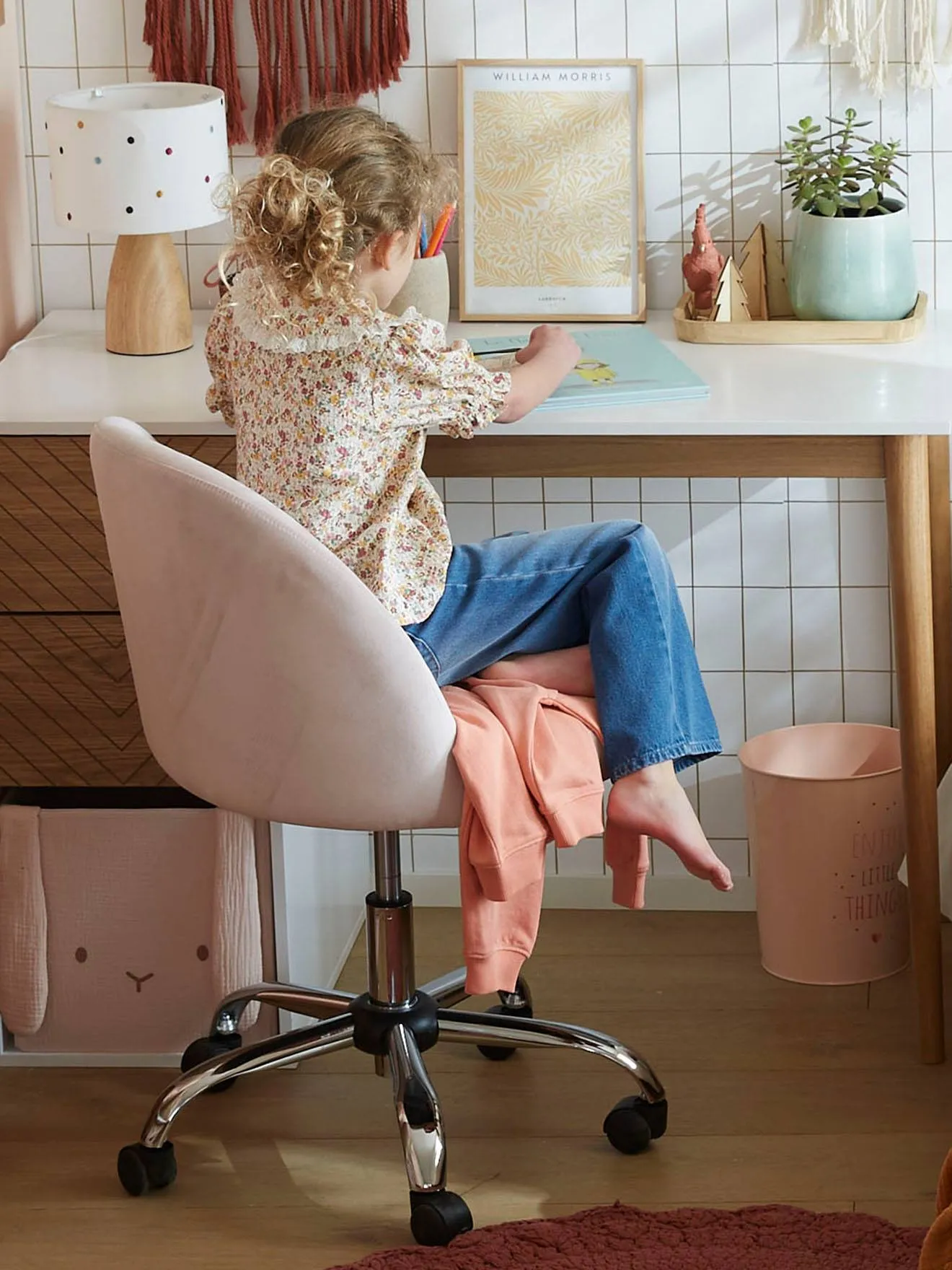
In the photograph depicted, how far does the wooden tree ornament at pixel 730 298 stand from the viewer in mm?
2281

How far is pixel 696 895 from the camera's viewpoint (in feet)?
8.57

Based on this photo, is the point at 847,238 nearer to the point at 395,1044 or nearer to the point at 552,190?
the point at 552,190

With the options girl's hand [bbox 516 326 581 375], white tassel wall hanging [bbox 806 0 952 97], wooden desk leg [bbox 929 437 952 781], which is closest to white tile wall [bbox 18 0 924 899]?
white tassel wall hanging [bbox 806 0 952 97]

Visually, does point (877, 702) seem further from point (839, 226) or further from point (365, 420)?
point (365, 420)

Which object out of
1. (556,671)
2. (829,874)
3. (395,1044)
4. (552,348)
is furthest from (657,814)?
(829,874)

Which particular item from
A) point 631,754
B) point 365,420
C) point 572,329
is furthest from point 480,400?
point 572,329

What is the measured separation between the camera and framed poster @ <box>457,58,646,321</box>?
2.37m

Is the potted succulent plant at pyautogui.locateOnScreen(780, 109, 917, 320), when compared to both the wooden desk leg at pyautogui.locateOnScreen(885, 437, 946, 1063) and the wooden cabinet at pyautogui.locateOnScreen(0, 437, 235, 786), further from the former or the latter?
the wooden cabinet at pyautogui.locateOnScreen(0, 437, 235, 786)

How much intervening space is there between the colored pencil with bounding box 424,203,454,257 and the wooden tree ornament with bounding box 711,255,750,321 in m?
0.37

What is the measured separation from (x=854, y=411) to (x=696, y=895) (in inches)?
37.3

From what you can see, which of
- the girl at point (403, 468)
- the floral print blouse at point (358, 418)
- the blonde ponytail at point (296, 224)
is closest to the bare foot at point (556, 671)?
the girl at point (403, 468)

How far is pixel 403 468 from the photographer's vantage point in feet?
5.84

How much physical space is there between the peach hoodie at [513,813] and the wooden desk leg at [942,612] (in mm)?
826

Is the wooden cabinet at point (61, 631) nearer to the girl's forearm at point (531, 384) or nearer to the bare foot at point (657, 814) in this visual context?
the girl's forearm at point (531, 384)
